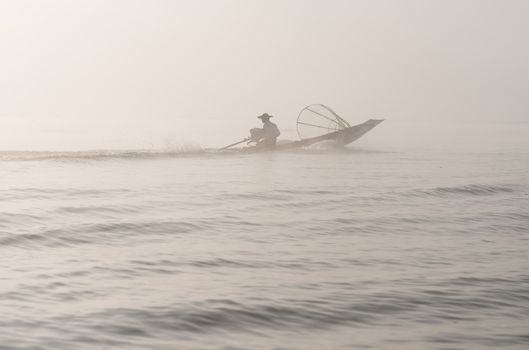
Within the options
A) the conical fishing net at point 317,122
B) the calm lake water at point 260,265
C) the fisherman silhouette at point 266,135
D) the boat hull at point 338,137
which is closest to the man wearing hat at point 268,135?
the fisherman silhouette at point 266,135

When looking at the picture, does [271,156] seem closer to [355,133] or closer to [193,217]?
[355,133]

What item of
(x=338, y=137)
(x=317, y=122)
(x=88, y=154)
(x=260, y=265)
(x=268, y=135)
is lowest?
(x=260, y=265)

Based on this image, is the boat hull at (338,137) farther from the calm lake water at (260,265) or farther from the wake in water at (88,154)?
the calm lake water at (260,265)

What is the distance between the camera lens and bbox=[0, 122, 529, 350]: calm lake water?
22.4 ft

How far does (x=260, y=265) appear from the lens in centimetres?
962

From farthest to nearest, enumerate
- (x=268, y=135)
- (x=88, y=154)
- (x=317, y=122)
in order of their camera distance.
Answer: (x=317, y=122) < (x=268, y=135) < (x=88, y=154)

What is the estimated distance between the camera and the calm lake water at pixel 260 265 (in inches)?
269

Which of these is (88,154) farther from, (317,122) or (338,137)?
(338,137)

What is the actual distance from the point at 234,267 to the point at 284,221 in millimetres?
4197

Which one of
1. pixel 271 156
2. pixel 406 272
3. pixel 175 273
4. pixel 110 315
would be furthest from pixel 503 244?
Answer: pixel 271 156

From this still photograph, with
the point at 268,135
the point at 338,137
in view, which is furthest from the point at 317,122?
the point at 268,135

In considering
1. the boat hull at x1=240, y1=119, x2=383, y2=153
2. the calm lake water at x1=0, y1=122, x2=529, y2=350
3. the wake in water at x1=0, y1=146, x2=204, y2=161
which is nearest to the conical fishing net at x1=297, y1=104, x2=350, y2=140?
the boat hull at x1=240, y1=119, x2=383, y2=153

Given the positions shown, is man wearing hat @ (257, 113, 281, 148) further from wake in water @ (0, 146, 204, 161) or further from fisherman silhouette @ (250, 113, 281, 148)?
wake in water @ (0, 146, 204, 161)

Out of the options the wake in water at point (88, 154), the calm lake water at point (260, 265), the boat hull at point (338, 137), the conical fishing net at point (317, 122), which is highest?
the conical fishing net at point (317, 122)
